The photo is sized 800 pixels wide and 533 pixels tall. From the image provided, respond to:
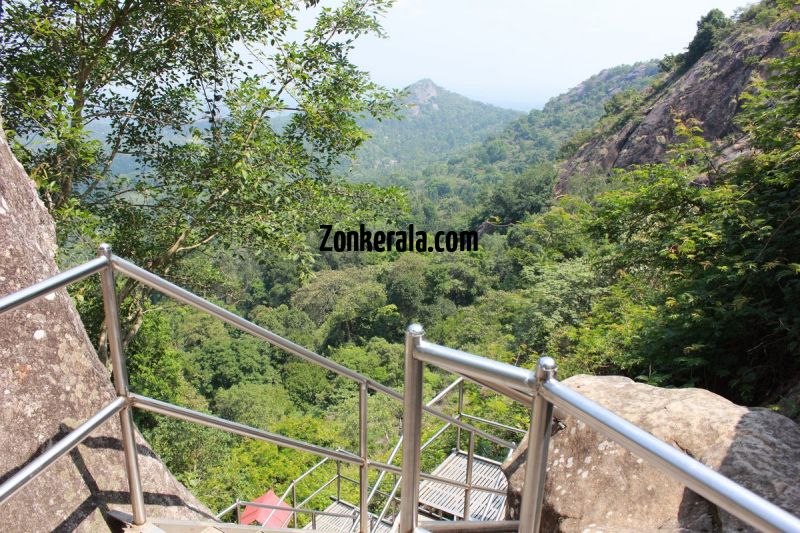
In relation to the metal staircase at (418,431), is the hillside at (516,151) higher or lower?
higher

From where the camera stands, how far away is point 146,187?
5.73 metres

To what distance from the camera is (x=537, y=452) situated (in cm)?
87

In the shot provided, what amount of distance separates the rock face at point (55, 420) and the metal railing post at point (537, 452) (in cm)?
146

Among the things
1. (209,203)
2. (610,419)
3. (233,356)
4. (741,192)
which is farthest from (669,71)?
(610,419)

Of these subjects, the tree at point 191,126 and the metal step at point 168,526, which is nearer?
the metal step at point 168,526

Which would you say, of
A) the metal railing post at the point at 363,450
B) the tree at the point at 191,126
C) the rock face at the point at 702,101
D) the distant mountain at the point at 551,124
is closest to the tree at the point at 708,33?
the rock face at the point at 702,101

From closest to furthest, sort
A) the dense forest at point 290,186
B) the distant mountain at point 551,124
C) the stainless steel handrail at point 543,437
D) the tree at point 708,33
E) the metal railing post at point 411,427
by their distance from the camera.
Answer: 1. the stainless steel handrail at point 543,437
2. the metal railing post at point 411,427
3. the dense forest at point 290,186
4. the tree at point 708,33
5. the distant mountain at point 551,124

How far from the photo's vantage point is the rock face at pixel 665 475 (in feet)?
7.50

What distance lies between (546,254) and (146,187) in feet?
54.8

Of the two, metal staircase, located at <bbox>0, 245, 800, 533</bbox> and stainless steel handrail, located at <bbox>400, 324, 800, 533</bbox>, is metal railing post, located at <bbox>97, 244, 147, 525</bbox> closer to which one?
metal staircase, located at <bbox>0, 245, 800, 533</bbox>

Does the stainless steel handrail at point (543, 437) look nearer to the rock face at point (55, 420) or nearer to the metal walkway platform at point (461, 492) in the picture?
the rock face at point (55, 420)

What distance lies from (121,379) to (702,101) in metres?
36.0

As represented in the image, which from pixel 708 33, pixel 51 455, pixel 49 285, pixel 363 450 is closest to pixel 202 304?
pixel 49 285

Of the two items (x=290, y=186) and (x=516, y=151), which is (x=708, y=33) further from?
(x=516, y=151)
